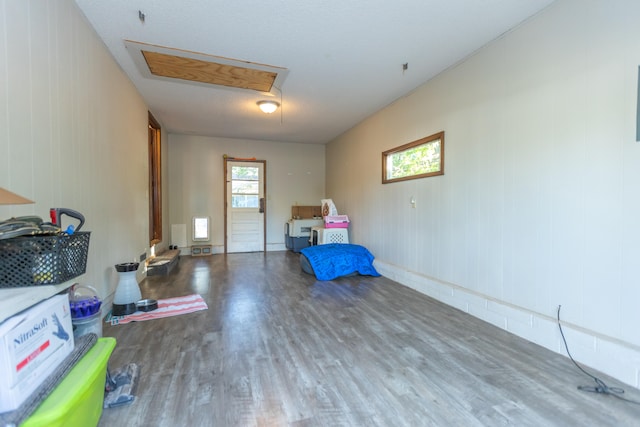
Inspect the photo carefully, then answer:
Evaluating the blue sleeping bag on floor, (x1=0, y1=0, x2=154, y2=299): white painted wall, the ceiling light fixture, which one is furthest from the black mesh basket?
the ceiling light fixture

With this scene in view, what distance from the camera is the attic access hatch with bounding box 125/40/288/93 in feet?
9.48

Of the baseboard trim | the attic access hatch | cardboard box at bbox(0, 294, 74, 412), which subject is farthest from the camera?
the attic access hatch

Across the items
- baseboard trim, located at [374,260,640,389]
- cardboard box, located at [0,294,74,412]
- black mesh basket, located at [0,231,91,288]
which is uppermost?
black mesh basket, located at [0,231,91,288]

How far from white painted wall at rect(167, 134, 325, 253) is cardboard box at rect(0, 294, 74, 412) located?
18.2ft

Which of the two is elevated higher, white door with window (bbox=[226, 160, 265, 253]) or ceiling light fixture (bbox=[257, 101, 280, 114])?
ceiling light fixture (bbox=[257, 101, 280, 114])

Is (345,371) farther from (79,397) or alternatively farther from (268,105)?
(268,105)

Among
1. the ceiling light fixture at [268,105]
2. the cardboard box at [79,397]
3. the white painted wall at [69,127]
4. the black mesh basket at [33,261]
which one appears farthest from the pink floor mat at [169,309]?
the ceiling light fixture at [268,105]

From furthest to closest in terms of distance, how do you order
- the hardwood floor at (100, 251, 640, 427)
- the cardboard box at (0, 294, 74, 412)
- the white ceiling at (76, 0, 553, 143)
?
the white ceiling at (76, 0, 553, 143), the hardwood floor at (100, 251, 640, 427), the cardboard box at (0, 294, 74, 412)

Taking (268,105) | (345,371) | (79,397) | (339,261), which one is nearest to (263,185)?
(268,105)

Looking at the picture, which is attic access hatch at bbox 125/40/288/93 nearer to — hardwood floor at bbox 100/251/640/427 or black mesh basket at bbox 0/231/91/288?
black mesh basket at bbox 0/231/91/288

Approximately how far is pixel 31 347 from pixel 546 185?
10.1ft

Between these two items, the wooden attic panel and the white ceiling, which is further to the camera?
the wooden attic panel

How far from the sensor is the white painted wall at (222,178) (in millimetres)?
6367

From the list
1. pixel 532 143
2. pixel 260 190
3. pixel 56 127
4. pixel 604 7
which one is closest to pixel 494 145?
pixel 532 143
